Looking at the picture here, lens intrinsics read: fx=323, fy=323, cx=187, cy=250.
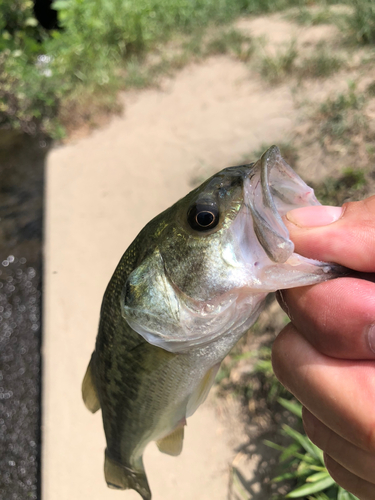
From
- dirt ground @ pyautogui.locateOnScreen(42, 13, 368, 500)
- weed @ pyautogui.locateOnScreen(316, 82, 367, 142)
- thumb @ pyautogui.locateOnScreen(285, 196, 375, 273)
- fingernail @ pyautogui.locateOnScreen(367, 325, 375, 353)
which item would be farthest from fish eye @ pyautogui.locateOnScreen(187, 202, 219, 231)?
weed @ pyautogui.locateOnScreen(316, 82, 367, 142)

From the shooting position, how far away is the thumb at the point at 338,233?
2.92ft

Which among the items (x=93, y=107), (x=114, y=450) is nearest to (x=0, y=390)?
(x=114, y=450)

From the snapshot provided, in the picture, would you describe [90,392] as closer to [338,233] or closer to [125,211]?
[338,233]

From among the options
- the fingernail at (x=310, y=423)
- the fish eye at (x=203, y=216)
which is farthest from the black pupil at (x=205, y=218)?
the fingernail at (x=310, y=423)

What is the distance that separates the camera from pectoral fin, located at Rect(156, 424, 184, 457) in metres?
1.49

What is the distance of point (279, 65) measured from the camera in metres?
4.45

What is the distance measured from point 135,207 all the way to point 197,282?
10.9ft

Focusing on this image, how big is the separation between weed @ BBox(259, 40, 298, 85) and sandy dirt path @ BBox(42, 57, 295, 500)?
0.16m

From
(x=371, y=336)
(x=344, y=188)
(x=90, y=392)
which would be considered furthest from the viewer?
(x=344, y=188)

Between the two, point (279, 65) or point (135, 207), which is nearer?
point (135, 207)

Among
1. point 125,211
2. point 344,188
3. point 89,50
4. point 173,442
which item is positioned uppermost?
point 89,50

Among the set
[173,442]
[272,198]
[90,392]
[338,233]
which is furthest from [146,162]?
[338,233]

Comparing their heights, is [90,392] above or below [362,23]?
below

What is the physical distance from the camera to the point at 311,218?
951 mm
